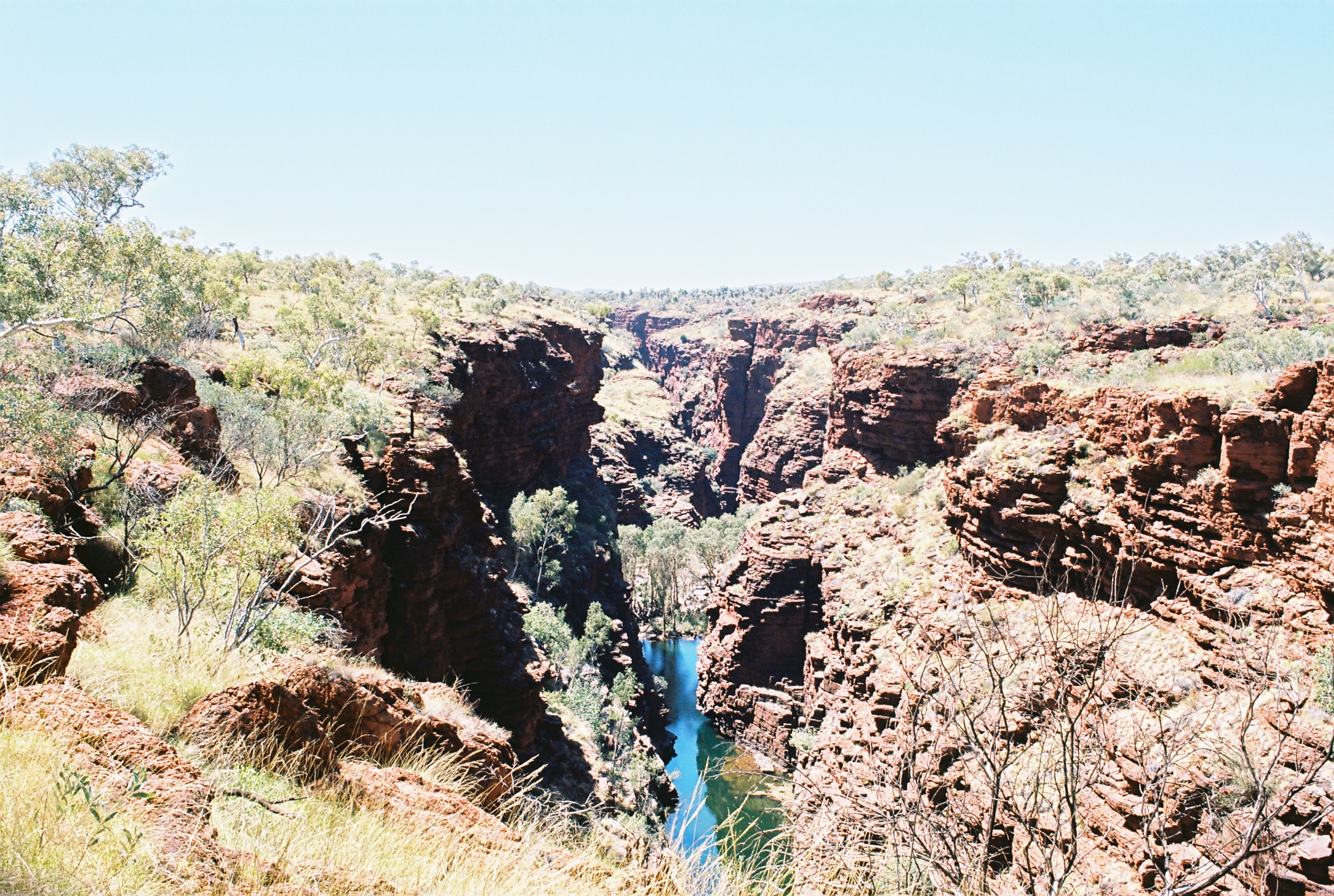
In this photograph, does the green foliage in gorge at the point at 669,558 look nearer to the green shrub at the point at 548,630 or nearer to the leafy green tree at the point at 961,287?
the green shrub at the point at 548,630

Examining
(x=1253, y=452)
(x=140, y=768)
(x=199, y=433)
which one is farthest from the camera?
(x=199, y=433)

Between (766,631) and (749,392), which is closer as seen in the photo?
(766,631)

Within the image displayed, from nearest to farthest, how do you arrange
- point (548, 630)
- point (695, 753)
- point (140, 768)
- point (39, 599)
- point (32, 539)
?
1. point (140, 768)
2. point (39, 599)
3. point (32, 539)
4. point (548, 630)
5. point (695, 753)

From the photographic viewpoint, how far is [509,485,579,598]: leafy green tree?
35219 mm

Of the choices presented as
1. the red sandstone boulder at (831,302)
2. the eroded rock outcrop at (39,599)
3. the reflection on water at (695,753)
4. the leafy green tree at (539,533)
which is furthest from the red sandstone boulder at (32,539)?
the red sandstone boulder at (831,302)

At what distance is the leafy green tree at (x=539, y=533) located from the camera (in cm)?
3522

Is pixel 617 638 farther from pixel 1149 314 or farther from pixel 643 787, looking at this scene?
pixel 1149 314

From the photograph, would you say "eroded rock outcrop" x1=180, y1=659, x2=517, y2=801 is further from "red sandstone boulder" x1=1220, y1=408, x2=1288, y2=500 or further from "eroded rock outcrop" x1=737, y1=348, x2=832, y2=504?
"eroded rock outcrop" x1=737, y1=348, x2=832, y2=504

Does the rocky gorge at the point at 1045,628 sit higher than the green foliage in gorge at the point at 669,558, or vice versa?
the rocky gorge at the point at 1045,628

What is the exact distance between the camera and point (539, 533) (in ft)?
117

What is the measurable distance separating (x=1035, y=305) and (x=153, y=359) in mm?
42353

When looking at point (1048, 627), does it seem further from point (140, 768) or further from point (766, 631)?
point (766, 631)

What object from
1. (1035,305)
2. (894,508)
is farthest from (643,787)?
(1035,305)

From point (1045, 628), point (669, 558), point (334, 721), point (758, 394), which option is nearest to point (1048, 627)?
point (334, 721)
